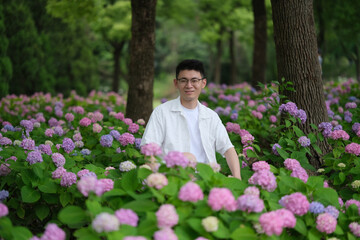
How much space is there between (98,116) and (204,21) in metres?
→ 16.1

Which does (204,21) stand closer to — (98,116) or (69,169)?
(98,116)

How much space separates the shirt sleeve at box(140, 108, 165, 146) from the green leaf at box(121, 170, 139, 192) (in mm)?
537

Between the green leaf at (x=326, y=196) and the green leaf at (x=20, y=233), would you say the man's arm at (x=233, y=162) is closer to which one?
the green leaf at (x=326, y=196)

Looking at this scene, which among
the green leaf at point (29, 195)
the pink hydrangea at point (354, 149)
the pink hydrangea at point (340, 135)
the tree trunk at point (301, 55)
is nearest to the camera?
the green leaf at point (29, 195)

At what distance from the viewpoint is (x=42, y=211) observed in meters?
2.79

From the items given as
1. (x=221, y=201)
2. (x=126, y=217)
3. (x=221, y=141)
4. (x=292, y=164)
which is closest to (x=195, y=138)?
(x=221, y=141)

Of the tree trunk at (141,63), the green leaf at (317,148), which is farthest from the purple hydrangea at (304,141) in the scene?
the tree trunk at (141,63)

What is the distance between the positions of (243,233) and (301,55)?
2921 millimetres

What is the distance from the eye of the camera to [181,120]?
9.96ft

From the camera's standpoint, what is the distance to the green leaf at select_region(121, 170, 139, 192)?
91.0 inches

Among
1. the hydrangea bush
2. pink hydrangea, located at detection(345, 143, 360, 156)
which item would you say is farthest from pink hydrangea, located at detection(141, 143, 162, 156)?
pink hydrangea, located at detection(345, 143, 360, 156)

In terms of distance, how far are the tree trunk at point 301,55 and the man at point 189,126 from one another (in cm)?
158

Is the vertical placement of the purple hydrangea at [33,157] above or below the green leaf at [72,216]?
above

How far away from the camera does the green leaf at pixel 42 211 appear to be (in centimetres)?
276
